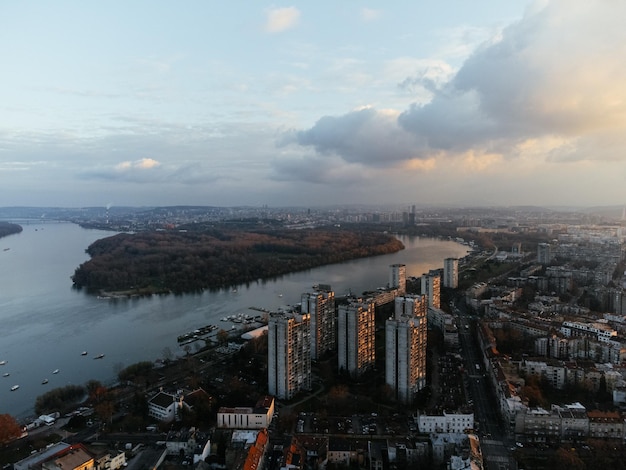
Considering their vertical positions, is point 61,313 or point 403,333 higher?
point 403,333

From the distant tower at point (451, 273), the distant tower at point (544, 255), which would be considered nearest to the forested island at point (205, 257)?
the distant tower at point (451, 273)

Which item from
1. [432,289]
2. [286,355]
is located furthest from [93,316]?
[432,289]

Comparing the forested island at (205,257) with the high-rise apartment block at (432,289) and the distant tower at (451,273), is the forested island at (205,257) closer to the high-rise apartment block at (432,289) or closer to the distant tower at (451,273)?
the distant tower at (451,273)

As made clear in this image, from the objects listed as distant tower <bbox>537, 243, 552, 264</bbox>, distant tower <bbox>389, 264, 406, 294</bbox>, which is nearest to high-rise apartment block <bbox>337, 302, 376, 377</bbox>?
distant tower <bbox>389, 264, 406, 294</bbox>

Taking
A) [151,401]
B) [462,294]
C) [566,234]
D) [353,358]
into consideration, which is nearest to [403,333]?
[353,358]

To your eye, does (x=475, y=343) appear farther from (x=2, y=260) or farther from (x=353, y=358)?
(x=2, y=260)
